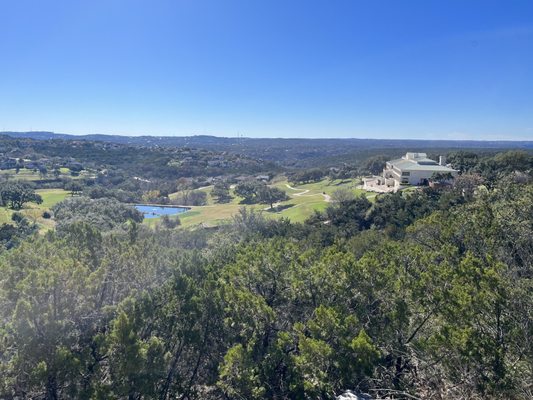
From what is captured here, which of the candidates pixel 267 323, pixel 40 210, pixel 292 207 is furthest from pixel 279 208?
pixel 267 323

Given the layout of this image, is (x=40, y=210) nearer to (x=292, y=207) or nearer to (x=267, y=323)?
(x=292, y=207)

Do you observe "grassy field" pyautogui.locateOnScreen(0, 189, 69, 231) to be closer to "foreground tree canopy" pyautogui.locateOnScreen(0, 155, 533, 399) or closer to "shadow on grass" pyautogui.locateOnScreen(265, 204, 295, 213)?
"shadow on grass" pyautogui.locateOnScreen(265, 204, 295, 213)

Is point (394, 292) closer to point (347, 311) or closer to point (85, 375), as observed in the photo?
point (347, 311)

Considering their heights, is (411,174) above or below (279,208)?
above

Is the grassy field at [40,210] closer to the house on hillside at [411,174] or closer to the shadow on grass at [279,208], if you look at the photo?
the shadow on grass at [279,208]

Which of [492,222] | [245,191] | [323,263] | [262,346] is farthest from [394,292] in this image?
[245,191]
